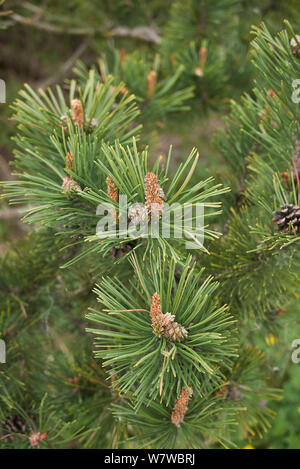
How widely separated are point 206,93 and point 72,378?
650 mm

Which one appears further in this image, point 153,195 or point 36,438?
point 36,438

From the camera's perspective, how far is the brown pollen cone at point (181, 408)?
18.1 inches

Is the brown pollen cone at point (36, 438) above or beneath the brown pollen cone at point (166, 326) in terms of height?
beneath

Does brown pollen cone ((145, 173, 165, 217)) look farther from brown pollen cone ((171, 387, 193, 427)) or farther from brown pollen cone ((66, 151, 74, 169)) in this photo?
brown pollen cone ((171, 387, 193, 427))

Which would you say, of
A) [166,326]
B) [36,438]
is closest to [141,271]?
[166,326]

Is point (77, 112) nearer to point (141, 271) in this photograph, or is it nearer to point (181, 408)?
point (141, 271)

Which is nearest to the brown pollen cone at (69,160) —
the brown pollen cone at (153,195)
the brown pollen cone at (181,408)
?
the brown pollen cone at (153,195)

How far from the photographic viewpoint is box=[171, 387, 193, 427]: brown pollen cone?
460 millimetres

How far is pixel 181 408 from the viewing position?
487 millimetres

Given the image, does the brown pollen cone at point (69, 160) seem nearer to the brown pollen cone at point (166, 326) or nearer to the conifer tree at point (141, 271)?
the conifer tree at point (141, 271)

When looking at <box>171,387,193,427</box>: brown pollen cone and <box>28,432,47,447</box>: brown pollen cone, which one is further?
<box>28,432,47,447</box>: brown pollen cone

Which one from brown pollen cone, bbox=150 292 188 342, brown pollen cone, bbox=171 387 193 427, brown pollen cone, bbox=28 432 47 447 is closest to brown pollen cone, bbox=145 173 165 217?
brown pollen cone, bbox=150 292 188 342

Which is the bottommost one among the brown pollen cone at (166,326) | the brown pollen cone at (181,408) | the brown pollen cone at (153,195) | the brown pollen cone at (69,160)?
the brown pollen cone at (181,408)

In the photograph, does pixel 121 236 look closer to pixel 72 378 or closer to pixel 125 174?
pixel 125 174
